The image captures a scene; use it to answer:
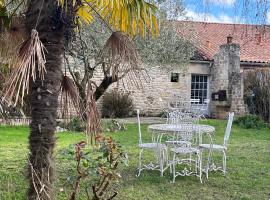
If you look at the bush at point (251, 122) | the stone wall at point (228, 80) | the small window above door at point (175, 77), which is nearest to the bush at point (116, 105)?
the small window above door at point (175, 77)

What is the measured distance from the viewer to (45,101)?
13.5ft

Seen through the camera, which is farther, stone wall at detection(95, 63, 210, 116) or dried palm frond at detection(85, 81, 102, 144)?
stone wall at detection(95, 63, 210, 116)

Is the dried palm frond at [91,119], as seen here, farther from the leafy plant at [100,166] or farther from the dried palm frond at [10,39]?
the dried palm frond at [10,39]

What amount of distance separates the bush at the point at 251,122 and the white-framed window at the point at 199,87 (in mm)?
4600

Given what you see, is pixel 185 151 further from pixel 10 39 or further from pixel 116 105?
pixel 116 105

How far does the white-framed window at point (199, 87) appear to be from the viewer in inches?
826

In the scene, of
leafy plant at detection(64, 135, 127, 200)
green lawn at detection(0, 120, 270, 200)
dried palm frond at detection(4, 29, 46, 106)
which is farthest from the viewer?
green lawn at detection(0, 120, 270, 200)

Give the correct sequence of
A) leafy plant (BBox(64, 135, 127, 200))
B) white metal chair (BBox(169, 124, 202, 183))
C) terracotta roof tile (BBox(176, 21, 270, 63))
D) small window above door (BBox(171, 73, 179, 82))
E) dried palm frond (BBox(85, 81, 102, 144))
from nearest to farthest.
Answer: dried palm frond (BBox(85, 81, 102, 144)) → leafy plant (BBox(64, 135, 127, 200)) → white metal chair (BBox(169, 124, 202, 183)) → terracotta roof tile (BBox(176, 21, 270, 63)) → small window above door (BBox(171, 73, 179, 82))

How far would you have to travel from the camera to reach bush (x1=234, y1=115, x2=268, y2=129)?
15626 mm

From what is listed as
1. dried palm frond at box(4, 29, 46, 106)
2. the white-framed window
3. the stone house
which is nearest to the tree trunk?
dried palm frond at box(4, 29, 46, 106)

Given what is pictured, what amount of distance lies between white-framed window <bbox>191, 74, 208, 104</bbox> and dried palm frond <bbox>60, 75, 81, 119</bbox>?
55.1 ft

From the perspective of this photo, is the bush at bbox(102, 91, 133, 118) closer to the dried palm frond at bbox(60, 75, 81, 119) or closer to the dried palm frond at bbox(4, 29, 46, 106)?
the dried palm frond at bbox(60, 75, 81, 119)

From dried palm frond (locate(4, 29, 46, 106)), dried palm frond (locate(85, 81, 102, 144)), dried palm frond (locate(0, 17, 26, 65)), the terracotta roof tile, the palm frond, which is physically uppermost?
the terracotta roof tile

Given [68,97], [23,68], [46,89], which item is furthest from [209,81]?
[23,68]
